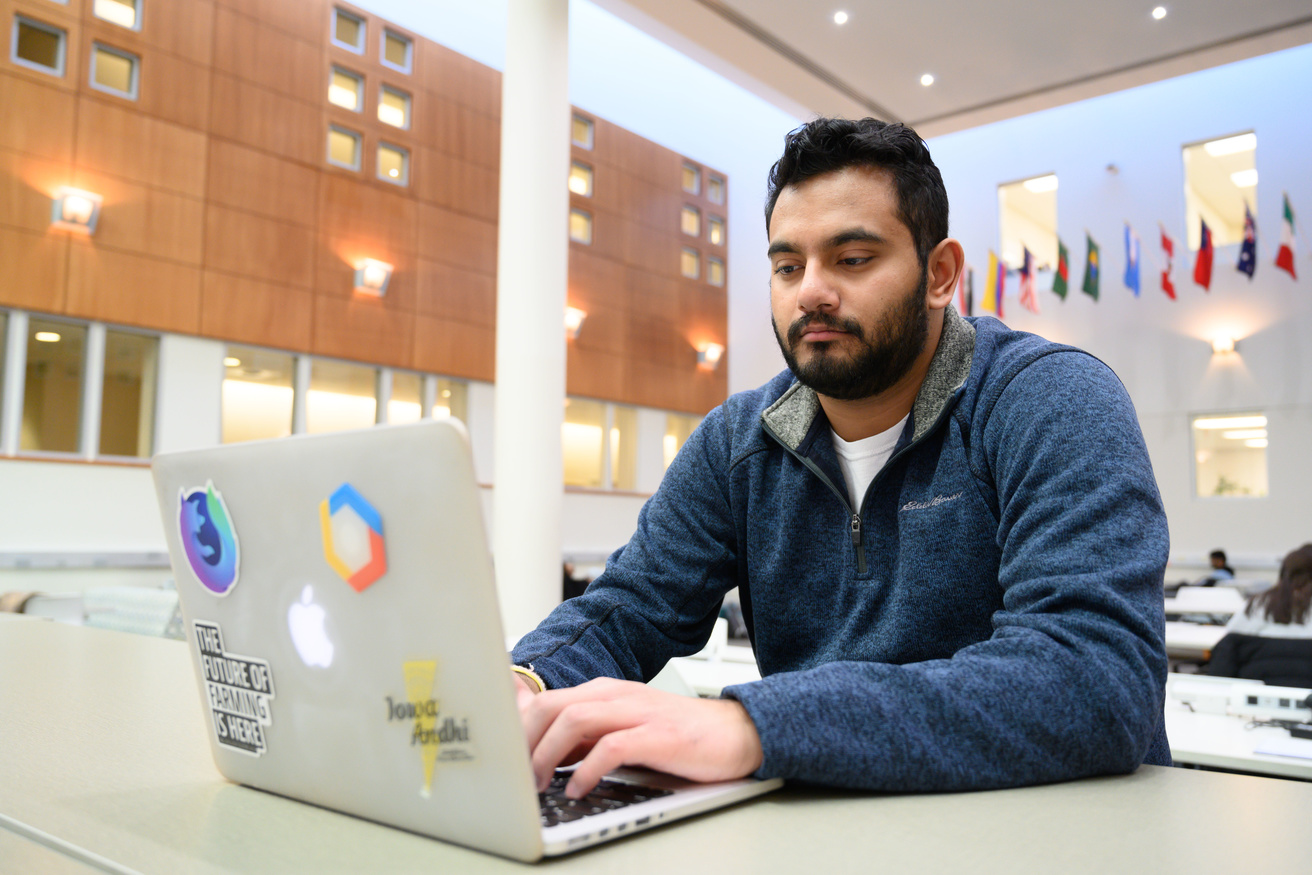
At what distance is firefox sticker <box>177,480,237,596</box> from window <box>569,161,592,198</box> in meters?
11.1

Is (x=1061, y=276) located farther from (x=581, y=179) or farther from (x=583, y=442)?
(x=583, y=442)

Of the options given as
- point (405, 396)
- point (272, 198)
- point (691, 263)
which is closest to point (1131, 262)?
point (691, 263)

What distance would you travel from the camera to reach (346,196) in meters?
9.35

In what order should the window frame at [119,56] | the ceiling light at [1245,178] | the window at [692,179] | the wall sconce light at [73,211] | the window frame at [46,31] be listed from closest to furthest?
the window frame at [46,31] → the wall sconce light at [73,211] → the window frame at [119,56] → the ceiling light at [1245,178] → the window at [692,179]

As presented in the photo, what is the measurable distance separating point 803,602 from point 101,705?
2.79ft

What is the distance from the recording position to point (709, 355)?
13047mm

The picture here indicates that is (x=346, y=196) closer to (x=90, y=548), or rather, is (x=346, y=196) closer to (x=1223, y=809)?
(x=90, y=548)

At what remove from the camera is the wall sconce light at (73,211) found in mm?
7484

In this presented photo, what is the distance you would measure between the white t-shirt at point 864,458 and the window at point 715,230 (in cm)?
1218

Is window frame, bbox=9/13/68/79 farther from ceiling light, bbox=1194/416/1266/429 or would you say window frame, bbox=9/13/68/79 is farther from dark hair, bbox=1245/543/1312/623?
ceiling light, bbox=1194/416/1266/429

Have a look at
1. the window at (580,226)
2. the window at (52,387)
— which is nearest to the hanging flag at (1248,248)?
the window at (580,226)

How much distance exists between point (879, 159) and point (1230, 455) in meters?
10.8

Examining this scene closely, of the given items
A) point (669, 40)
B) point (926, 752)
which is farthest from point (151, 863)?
point (669, 40)

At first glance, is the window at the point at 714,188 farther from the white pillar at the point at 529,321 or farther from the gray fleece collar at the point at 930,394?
the gray fleece collar at the point at 930,394
